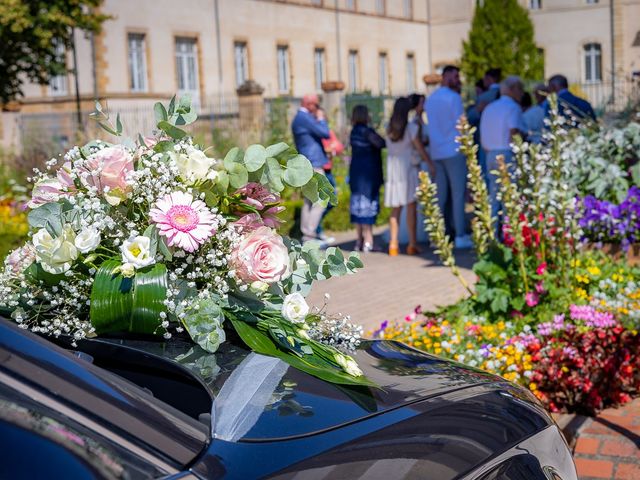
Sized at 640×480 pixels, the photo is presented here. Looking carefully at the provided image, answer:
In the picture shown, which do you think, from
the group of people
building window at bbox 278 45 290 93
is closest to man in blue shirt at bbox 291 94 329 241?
the group of people

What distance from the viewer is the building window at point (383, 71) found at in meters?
47.6

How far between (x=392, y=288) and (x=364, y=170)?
8.24 feet

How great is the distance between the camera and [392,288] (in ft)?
31.1

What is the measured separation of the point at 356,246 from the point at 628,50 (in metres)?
37.4

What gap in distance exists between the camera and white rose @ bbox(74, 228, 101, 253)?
2.34 m

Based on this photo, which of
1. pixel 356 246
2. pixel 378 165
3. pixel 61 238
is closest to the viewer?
pixel 61 238

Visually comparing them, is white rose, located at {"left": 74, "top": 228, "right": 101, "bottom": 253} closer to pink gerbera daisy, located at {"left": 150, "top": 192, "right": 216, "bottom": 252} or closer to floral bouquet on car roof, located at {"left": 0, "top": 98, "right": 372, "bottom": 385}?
floral bouquet on car roof, located at {"left": 0, "top": 98, "right": 372, "bottom": 385}

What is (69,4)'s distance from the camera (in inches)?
826

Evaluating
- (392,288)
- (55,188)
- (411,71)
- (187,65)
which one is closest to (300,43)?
(187,65)

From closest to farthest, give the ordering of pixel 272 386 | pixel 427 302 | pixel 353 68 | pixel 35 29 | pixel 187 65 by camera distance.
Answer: pixel 272 386, pixel 427 302, pixel 35 29, pixel 187 65, pixel 353 68

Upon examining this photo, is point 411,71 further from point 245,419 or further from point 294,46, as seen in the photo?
point 245,419

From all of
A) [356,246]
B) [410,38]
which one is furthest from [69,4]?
[410,38]

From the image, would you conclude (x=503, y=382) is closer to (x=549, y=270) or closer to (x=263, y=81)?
(x=549, y=270)

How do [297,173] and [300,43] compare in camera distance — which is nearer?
[297,173]
